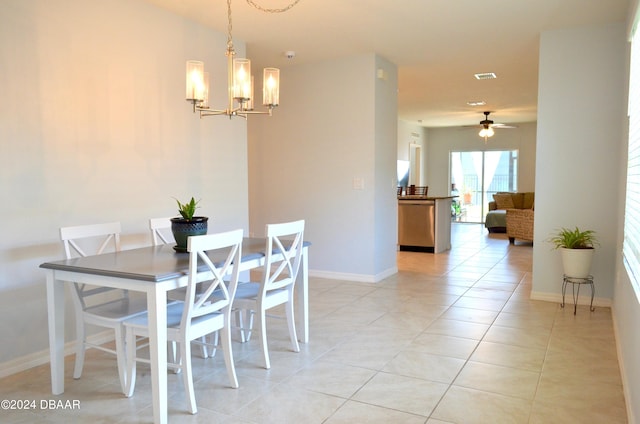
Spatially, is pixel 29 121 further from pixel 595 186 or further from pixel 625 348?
pixel 595 186

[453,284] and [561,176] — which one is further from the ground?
[561,176]

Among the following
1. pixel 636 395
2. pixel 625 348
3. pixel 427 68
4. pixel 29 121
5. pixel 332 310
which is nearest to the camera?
pixel 636 395

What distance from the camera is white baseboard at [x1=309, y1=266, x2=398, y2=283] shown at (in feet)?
17.4

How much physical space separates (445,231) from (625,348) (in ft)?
16.5

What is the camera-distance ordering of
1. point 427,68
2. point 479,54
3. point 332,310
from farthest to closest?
point 427,68
point 479,54
point 332,310

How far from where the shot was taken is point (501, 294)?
4727mm

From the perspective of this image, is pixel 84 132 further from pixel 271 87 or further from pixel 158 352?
pixel 158 352

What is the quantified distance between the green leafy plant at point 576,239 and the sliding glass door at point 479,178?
798 centimetres

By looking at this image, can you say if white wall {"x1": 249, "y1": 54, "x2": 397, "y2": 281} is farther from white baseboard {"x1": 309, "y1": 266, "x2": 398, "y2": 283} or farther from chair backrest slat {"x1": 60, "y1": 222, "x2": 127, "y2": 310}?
chair backrest slat {"x1": 60, "y1": 222, "x2": 127, "y2": 310}

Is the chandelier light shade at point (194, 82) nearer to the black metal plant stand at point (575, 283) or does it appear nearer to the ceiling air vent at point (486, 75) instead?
the black metal plant stand at point (575, 283)

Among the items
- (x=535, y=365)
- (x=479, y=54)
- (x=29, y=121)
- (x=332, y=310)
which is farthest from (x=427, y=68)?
(x=29, y=121)

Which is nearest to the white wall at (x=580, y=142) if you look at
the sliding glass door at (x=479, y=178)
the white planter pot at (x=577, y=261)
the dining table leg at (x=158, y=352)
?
the white planter pot at (x=577, y=261)

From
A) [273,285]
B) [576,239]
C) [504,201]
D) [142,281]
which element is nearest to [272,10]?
[273,285]

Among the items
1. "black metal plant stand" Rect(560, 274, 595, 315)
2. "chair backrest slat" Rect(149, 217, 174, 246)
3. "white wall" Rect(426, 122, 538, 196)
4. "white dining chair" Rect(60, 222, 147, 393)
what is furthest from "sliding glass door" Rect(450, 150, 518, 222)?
"white dining chair" Rect(60, 222, 147, 393)
